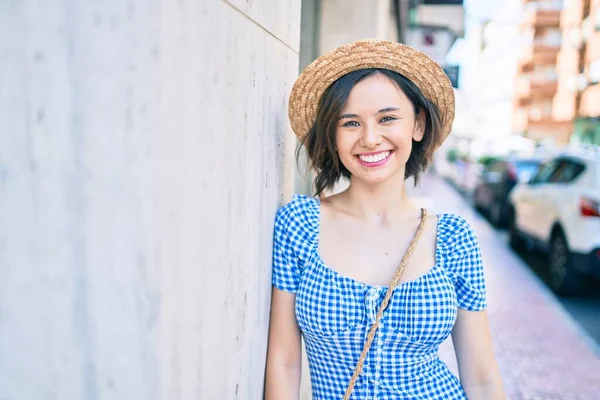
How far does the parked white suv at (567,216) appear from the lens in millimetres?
6391

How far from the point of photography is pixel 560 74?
43.7 metres

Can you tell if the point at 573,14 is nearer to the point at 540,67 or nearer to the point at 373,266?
the point at 540,67

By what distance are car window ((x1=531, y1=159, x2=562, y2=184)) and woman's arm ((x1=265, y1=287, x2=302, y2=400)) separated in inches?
286

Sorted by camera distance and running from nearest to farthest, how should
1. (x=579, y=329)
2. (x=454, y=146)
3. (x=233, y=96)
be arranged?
(x=233, y=96)
(x=579, y=329)
(x=454, y=146)

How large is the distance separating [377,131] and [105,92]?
101 cm

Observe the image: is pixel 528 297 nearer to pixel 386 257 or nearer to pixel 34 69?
pixel 386 257

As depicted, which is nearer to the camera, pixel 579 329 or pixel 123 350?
pixel 123 350

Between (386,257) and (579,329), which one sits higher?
(386,257)

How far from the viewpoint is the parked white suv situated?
21.0 feet

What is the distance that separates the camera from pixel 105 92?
0.93 m

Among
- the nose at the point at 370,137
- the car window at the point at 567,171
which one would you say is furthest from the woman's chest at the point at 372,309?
the car window at the point at 567,171

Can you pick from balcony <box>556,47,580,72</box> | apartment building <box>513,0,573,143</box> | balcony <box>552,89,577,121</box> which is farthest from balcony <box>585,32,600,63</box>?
apartment building <box>513,0,573,143</box>

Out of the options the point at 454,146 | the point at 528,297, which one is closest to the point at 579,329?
the point at 528,297

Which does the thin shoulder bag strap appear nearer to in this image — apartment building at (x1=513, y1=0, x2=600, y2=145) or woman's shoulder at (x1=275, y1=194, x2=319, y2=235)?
woman's shoulder at (x1=275, y1=194, x2=319, y2=235)
